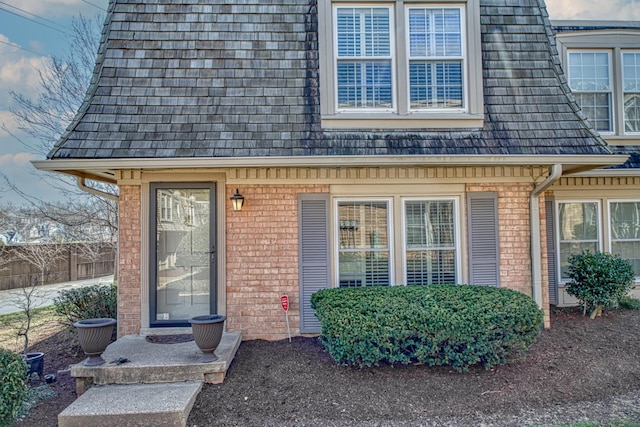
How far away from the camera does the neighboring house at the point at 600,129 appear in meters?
7.58

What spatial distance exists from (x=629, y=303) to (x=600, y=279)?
157 centimetres

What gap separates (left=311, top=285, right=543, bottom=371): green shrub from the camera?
14.0ft

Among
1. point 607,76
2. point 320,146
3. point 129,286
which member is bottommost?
point 129,286

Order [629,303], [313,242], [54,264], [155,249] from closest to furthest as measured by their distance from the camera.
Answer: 1. [155,249]
2. [313,242]
3. [629,303]
4. [54,264]

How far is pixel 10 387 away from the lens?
332cm

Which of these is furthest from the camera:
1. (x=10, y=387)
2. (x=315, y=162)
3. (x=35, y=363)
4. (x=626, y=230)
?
(x=626, y=230)

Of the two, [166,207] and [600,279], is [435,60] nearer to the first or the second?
[600,279]

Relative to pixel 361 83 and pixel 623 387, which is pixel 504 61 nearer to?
pixel 361 83

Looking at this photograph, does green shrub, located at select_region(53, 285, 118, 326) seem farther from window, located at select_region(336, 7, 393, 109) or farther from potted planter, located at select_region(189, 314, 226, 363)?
window, located at select_region(336, 7, 393, 109)

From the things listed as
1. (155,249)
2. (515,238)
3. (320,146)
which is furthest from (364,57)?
(155,249)

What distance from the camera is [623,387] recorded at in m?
4.34

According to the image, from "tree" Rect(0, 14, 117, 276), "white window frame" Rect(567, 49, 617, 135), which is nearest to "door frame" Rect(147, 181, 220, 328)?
"tree" Rect(0, 14, 117, 276)

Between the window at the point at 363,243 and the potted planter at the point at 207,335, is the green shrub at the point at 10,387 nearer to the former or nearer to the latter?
the potted planter at the point at 207,335

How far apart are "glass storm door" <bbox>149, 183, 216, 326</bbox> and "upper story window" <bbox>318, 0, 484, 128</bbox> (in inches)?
99.6
